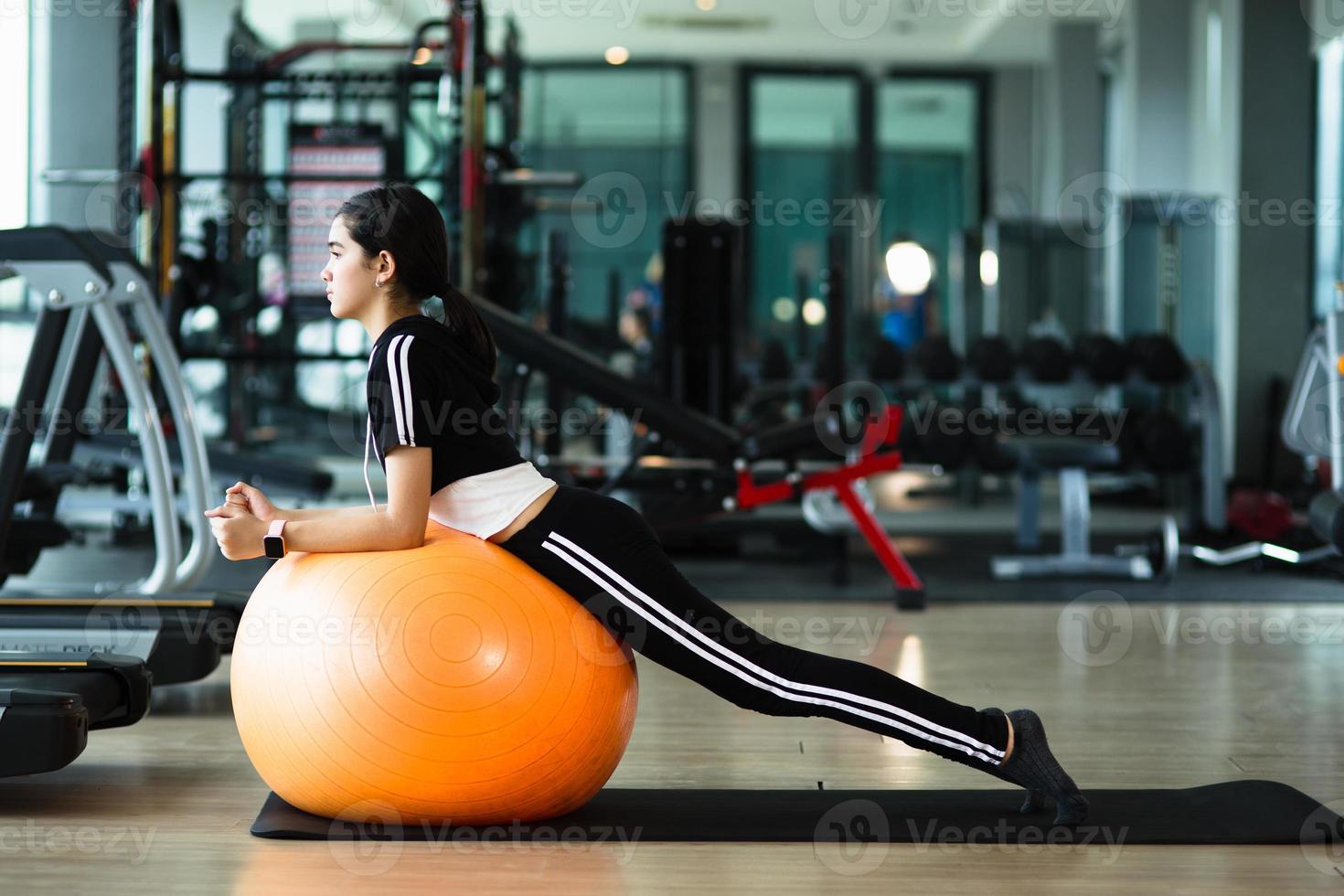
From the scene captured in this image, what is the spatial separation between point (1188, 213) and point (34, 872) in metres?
7.76

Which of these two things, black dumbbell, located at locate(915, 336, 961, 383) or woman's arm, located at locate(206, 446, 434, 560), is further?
black dumbbell, located at locate(915, 336, 961, 383)

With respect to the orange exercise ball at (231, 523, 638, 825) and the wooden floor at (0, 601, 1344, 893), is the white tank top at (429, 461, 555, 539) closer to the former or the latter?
the orange exercise ball at (231, 523, 638, 825)

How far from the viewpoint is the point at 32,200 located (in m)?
Result: 7.38

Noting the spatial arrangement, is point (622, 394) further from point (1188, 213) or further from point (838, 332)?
point (1188, 213)

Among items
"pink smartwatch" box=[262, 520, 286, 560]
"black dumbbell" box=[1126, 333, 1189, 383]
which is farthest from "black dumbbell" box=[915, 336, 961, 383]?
"pink smartwatch" box=[262, 520, 286, 560]

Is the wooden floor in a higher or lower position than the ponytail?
lower

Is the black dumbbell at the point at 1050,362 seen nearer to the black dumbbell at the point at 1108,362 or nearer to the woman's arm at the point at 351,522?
the black dumbbell at the point at 1108,362

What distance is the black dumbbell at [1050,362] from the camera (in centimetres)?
690

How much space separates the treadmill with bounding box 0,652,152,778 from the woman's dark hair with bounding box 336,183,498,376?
2.78 feet

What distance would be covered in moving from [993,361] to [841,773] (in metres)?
4.67

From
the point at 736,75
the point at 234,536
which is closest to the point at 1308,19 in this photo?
the point at 736,75

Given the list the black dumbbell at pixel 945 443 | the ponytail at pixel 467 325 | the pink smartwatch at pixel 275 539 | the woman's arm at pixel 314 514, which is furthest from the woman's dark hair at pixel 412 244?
the black dumbbell at pixel 945 443

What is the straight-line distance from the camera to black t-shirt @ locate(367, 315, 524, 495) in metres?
1.96

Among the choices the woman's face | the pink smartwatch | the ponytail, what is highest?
Result: the woman's face
